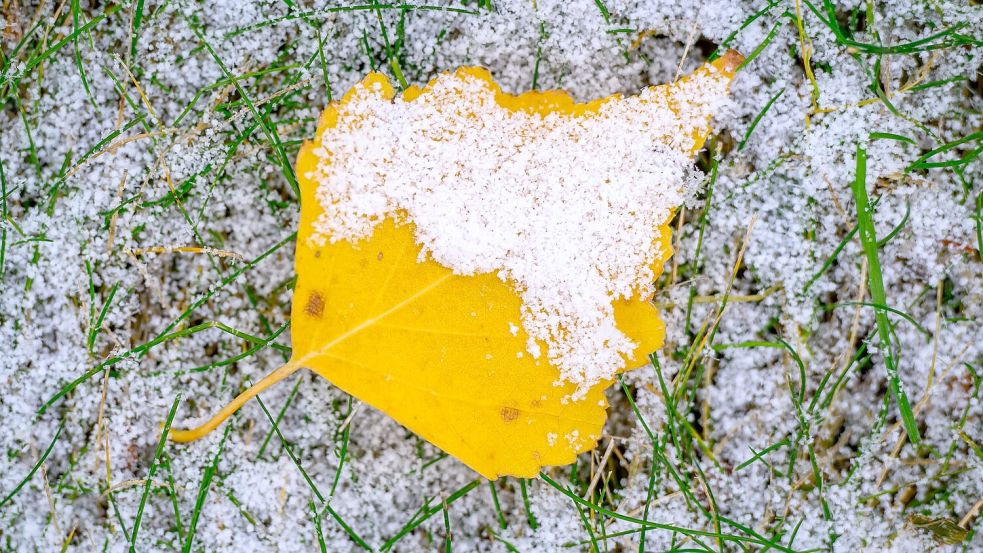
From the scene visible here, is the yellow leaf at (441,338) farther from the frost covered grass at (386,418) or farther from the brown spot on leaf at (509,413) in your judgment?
the frost covered grass at (386,418)

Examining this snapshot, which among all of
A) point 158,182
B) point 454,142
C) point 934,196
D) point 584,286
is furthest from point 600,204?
point 158,182

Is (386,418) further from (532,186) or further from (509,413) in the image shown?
(532,186)

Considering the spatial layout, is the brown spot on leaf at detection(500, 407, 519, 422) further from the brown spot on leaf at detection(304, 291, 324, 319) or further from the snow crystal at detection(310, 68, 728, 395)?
the brown spot on leaf at detection(304, 291, 324, 319)

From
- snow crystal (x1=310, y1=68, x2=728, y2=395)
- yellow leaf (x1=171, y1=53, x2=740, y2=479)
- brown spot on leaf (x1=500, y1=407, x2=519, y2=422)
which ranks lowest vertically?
brown spot on leaf (x1=500, y1=407, x2=519, y2=422)

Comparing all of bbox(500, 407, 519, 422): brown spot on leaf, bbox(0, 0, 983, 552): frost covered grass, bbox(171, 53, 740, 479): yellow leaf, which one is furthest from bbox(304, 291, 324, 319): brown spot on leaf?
bbox(500, 407, 519, 422): brown spot on leaf

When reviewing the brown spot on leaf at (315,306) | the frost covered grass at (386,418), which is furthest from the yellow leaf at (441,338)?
the frost covered grass at (386,418)

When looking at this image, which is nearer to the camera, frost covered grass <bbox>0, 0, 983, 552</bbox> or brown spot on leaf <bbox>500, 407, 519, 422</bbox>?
brown spot on leaf <bbox>500, 407, 519, 422</bbox>

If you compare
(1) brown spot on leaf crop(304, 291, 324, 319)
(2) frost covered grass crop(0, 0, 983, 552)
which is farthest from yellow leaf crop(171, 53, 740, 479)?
(2) frost covered grass crop(0, 0, 983, 552)

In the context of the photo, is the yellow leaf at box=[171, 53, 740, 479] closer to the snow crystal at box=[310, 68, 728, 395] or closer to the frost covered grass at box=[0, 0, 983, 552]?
the snow crystal at box=[310, 68, 728, 395]

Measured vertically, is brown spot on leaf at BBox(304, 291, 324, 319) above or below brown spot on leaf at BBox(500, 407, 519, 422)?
above
